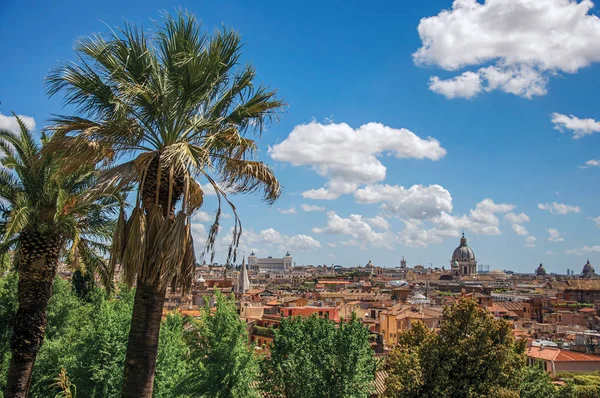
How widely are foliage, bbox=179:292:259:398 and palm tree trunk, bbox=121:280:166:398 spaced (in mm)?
8823

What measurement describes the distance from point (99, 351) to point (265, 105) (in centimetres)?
965

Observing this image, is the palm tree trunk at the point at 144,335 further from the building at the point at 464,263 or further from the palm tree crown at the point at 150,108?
the building at the point at 464,263

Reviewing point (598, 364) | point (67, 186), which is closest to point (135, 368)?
point (67, 186)

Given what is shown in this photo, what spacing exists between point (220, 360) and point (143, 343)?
924cm

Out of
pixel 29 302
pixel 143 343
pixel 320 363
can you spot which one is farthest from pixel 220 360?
pixel 143 343

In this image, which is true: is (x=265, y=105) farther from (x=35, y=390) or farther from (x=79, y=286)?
(x=79, y=286)

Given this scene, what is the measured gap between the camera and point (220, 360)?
14180 mm

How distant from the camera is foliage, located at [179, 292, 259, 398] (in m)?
13.8

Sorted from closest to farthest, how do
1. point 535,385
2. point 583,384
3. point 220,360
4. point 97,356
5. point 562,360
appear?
point 97,356 → point 220,360 → point 535,385 → point 583,384 → point 562,360

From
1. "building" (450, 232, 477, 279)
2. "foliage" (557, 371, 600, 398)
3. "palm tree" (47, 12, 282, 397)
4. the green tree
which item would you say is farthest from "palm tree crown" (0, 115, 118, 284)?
"building" (450, 232, 477, 279)

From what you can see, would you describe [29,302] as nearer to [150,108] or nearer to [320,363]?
[150,108]

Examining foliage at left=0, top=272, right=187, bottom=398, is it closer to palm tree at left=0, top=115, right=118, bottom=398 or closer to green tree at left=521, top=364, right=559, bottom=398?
palm tree at left=0, top=115, right=118, bottom=398

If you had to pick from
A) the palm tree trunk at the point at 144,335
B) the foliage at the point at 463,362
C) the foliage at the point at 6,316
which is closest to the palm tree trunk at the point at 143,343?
the palm tree trunk at the point at 144,335

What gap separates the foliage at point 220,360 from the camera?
13.8 meters
